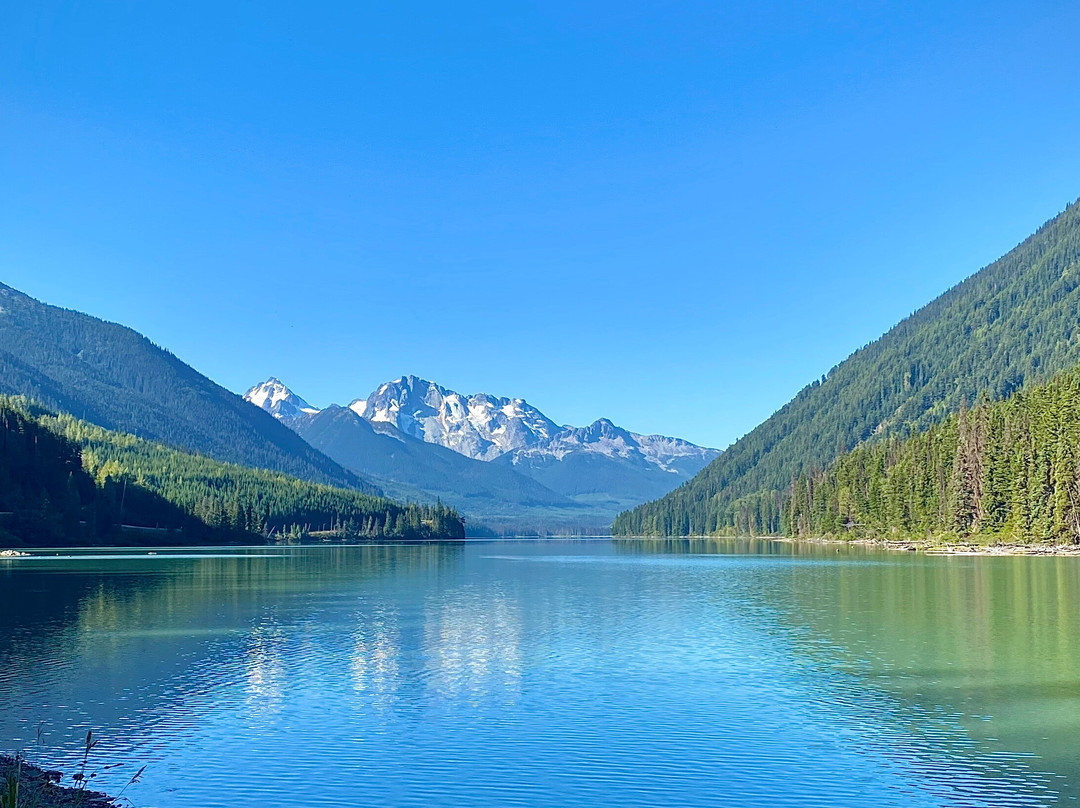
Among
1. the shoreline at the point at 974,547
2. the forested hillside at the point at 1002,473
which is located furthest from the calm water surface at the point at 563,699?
the forested hillside at the point at 1002,473

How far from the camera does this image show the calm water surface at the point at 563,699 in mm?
28000

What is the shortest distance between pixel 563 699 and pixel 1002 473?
136907mm

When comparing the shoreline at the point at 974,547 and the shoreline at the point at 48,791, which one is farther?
the shoreline at the point at 974,547

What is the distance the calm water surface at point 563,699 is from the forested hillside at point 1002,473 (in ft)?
220

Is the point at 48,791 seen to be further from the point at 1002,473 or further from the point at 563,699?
the point at 1002,473

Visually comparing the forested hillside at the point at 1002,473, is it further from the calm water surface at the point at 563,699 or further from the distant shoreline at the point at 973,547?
the calm water surface at the point at 563,699

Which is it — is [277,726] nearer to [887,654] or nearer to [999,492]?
[887,654]

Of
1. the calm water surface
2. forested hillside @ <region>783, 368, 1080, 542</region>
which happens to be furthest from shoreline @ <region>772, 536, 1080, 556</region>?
the calm water surface

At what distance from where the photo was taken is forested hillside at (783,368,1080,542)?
450ft

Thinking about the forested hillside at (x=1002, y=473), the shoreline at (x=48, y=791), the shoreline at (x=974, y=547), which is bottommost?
the shoreline at (x=974, y=547)

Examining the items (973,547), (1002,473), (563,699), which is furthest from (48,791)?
(1002,473)

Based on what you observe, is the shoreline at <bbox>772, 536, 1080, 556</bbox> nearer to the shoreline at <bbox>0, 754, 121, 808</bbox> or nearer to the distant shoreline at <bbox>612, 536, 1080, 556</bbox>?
the distant shoreline at <bbox>612, 536, 1080, 556</bbox>

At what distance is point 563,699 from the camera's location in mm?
39750

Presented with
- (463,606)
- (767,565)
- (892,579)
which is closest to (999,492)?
(767,565)
